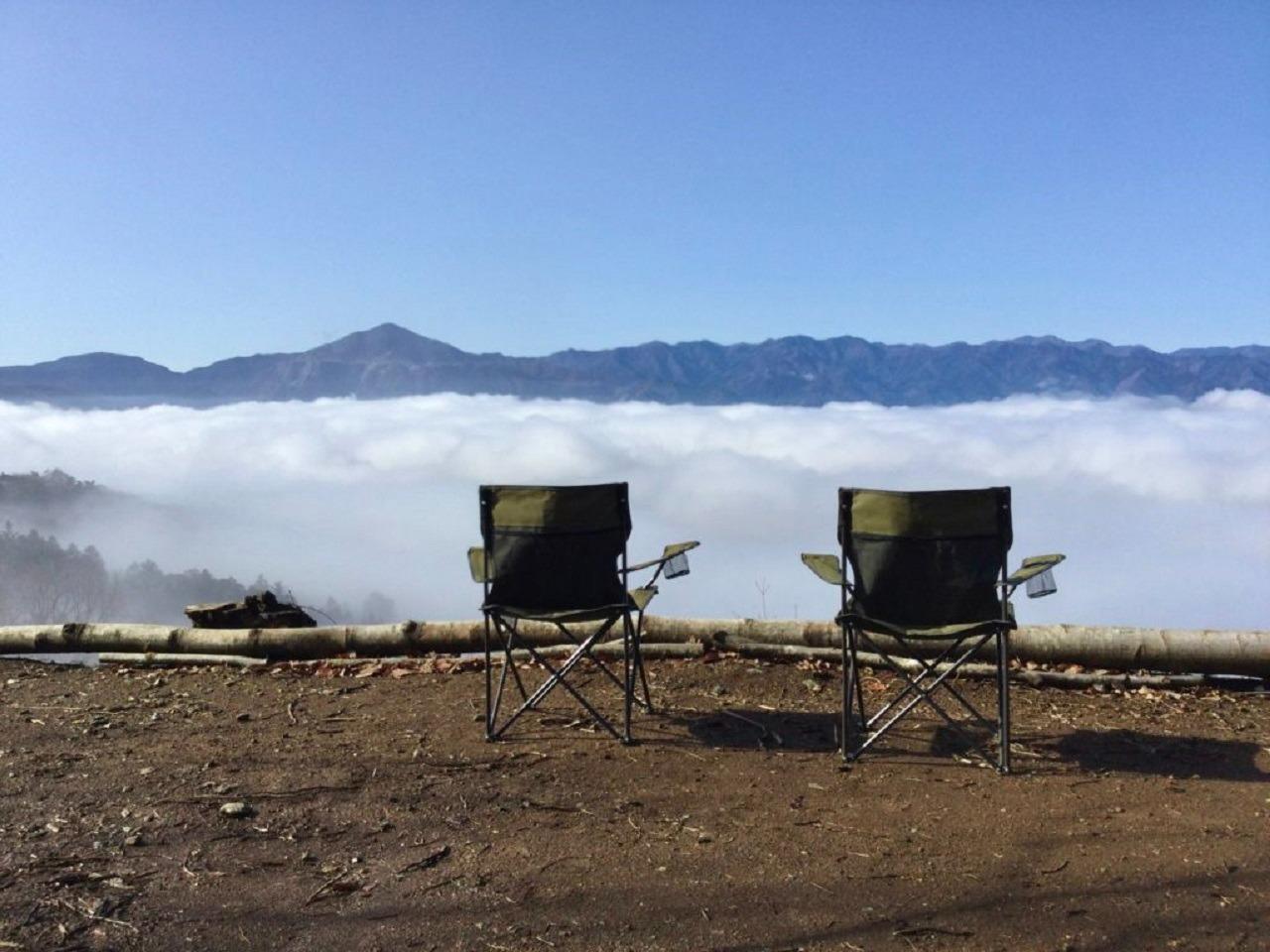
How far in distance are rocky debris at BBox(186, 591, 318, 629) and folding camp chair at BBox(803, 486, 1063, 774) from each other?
4.14 meters

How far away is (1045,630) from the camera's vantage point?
246 inches

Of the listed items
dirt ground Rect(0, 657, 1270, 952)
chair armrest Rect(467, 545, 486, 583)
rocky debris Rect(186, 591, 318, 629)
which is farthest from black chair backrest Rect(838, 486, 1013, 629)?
rocky debris Rect(186, 591, 318, 629)

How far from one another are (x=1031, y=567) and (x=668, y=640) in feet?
8.25

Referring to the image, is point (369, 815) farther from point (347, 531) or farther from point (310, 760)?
point (347, 531)

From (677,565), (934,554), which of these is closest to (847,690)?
(934,554)

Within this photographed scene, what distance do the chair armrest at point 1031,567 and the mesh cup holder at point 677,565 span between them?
169 centimetres

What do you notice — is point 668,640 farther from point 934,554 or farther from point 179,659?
point 179,659

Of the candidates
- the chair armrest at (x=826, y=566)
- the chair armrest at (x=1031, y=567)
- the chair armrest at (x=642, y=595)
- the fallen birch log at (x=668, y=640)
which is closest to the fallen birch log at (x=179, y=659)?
the fallen birch log at (x=668, y=640)

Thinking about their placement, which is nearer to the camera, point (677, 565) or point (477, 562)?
point (477, 562)

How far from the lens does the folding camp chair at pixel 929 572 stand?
15.4ft

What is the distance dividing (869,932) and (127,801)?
272 cm

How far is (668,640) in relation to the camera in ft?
22.0

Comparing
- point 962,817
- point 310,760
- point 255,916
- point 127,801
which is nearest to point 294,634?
point 310,760

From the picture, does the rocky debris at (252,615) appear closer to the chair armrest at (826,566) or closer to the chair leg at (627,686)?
the chair leg at (627,686)
